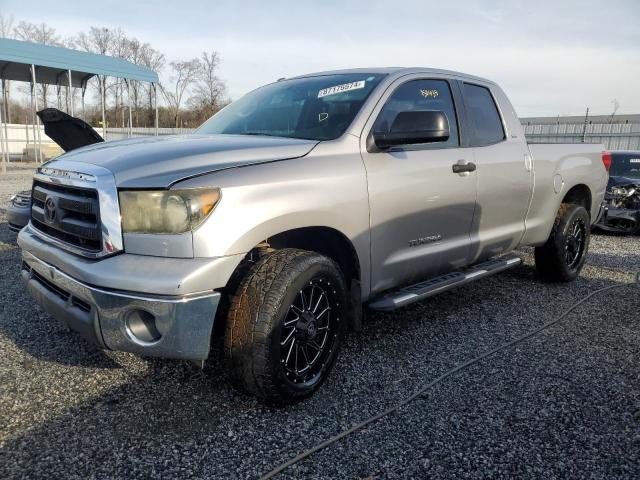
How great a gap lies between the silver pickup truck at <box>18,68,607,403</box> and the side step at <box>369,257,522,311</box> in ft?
0.07

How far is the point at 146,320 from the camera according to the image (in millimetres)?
2303

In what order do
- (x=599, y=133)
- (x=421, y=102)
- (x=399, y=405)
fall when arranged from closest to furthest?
1. (x=399, y=405)
2. (x=421, y=102)
3. (x=599, y=133)

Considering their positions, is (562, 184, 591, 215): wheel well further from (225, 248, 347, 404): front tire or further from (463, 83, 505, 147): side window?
(225, 248, 347, 404): front tire

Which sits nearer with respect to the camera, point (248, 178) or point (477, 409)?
point (248, 178)

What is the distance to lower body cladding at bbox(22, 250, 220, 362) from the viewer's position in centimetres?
220

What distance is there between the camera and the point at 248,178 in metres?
2.41

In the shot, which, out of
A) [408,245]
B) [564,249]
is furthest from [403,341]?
[564,249]

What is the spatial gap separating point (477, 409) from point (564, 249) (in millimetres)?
2946

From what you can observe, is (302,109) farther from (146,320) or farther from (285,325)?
(146,320)

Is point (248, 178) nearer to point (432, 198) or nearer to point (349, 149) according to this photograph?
point (349, 149)

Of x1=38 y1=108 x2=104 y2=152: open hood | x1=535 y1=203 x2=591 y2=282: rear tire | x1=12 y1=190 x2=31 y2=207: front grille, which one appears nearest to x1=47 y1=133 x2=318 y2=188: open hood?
x1=38 y1=108 x2=104 y2=152: open hood

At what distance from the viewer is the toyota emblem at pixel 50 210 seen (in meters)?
2.68

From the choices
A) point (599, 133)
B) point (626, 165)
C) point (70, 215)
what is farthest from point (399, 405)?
point (599, 133)

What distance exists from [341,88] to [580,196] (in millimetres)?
3257
